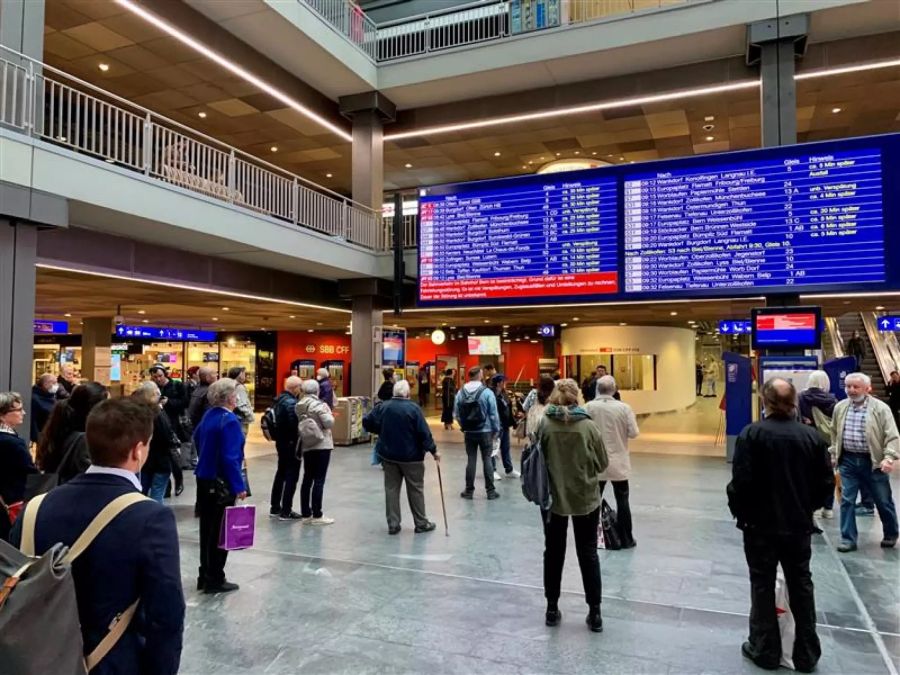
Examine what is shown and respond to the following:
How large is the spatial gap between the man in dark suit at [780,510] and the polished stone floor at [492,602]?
253 millimetres

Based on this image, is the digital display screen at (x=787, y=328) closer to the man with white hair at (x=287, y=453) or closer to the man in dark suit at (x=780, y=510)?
the man in dark suit at (x=780, y=510)

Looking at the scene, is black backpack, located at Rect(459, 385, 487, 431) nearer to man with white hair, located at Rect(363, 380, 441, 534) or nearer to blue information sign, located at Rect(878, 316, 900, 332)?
man with white hair, located at Rect(363, 380, 441, 534)

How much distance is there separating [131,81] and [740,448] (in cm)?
1389

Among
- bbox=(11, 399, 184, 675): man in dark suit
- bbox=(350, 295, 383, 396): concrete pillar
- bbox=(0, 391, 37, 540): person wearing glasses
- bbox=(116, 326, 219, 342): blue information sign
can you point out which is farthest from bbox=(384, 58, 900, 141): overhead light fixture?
bbox=(11, 399, 184, 675): man in dark suit

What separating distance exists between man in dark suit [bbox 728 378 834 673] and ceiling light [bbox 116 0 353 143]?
1123cm

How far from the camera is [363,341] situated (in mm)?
13867

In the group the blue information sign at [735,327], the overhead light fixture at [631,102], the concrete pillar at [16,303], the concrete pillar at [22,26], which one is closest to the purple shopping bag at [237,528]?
the concrete pillar at [16,303]

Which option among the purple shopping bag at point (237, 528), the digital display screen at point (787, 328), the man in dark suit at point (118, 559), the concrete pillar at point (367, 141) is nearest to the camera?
the man in dark suit at point (118, 559)

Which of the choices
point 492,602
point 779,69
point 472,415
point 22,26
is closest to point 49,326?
point 22,26

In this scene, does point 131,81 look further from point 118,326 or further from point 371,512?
point 371,512

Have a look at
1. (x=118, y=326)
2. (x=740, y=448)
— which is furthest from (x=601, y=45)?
(x=118, y=326)

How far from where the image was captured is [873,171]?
8930 millimetres

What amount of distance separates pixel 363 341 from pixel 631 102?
754cm

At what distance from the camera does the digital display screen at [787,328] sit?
27.4 feet
